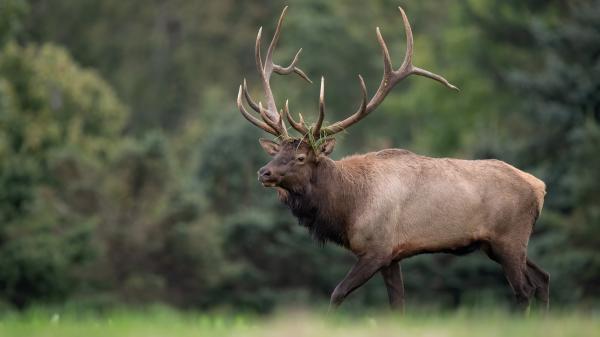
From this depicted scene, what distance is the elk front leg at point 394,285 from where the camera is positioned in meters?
12.3

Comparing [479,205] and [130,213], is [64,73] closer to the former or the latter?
Answer: [130,213]

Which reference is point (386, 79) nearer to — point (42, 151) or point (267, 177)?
point (267, 177)

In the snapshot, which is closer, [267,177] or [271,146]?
[267,177]

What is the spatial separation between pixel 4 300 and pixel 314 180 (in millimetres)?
19277

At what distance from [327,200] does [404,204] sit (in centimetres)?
77

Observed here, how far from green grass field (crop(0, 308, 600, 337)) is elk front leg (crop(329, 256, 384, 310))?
2328 mm

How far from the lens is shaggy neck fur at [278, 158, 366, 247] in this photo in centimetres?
1228

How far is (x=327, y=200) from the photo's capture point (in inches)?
487

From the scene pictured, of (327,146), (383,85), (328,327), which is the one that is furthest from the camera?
(383,85)

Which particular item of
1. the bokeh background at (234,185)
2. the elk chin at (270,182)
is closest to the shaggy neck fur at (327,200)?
the elk chin at (270,182)

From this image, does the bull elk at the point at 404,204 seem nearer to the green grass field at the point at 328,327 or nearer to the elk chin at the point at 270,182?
the elk chin at the point at 270,182

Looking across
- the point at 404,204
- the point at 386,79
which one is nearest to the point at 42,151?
the point at 386,79

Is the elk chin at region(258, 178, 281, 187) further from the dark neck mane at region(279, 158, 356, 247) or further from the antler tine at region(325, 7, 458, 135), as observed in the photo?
the antler tine at region(325, 7, 458, 135)

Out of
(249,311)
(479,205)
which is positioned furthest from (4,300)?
(479,205)
